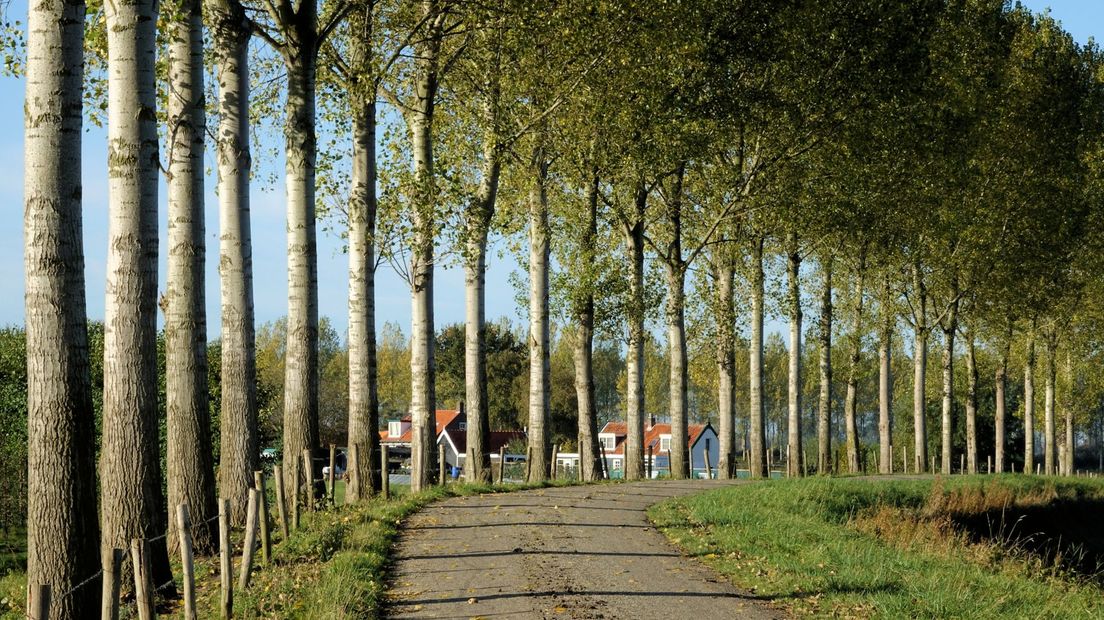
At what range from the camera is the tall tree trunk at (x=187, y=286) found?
611 inches

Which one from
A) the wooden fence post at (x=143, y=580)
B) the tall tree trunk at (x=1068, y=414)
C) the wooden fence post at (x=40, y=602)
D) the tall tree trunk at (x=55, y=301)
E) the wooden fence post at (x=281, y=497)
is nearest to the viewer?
the wooden fence post at (x=40, y=602)

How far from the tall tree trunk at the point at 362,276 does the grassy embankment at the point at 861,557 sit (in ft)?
18.3

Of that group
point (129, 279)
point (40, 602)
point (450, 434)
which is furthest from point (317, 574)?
point (450, 434)

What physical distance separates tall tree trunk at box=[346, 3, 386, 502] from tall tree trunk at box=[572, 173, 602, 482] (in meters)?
10.1

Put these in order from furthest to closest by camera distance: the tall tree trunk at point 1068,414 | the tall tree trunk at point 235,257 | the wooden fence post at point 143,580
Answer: the tall tree trunk at point 1068,414 < the tall tree trunk at point 235,257 < the wooden fence post at point 143,580

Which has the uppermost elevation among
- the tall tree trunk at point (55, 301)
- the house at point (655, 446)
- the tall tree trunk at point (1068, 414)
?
the tall tree trunk at point (55, 301)

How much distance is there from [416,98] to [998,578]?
54.0 feet

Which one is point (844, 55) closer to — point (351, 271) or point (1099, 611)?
point (351, 271)

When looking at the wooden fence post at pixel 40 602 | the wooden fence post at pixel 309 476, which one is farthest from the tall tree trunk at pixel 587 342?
the wooden fence post at pixel 40 602

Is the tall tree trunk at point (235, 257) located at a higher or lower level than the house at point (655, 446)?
higher

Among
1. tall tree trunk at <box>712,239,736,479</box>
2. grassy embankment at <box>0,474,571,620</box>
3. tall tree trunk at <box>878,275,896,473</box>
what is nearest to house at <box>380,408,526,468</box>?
tall tree trunk at <box>878,275,896,473</box>

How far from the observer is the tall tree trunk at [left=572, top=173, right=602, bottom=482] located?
32125 millimetres

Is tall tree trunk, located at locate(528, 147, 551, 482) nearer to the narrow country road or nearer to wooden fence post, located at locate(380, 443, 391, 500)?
wooden fence post, located at locate(380, 443, 391, 500)

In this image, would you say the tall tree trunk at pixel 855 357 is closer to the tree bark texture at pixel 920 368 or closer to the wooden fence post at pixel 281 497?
the tree bark texture at pixel 920 368
